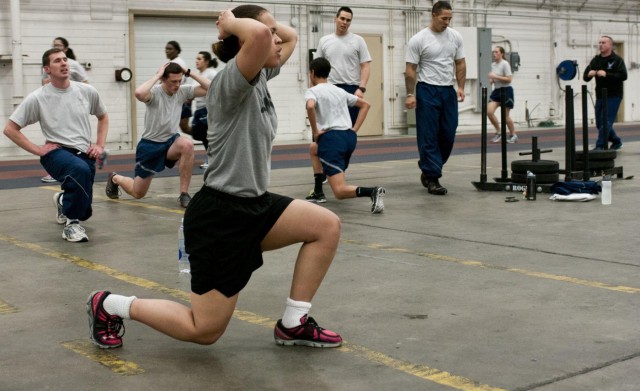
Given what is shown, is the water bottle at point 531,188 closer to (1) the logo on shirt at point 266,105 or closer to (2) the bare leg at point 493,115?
(1) the logo on shirt at point 266,105

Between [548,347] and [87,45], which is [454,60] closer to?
[548,347]

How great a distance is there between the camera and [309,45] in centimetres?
2277

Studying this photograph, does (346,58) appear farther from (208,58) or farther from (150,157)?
(208,58)

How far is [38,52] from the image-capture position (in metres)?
18.8

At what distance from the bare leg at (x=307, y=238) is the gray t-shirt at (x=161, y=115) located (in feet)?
18.2

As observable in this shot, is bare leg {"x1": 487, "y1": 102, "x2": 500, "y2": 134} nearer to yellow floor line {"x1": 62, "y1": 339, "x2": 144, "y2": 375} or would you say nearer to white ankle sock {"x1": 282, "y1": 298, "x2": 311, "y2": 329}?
white ankle sock {"x1": 282, "y1": 298, "x2": 311, "y2": 329}

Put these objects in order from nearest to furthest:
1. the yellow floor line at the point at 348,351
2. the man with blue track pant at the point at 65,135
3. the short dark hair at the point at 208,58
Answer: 1. the yellow floor line at the point at 348,351
2. the man with blue track pant at the point at 65,135
3. the short dark hair at the point at 208,58

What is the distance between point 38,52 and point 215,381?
1610 centimetres

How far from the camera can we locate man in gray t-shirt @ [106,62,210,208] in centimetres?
970

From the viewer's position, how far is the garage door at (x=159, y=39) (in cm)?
2047

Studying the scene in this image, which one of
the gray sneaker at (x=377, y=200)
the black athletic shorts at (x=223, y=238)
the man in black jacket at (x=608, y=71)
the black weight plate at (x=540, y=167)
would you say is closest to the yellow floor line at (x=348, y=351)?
the black athletic shorts at (x=223, y=238)

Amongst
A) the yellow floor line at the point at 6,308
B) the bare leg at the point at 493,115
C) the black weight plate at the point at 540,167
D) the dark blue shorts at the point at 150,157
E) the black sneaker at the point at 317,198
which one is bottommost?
the yellow floor line at the point at 6,308

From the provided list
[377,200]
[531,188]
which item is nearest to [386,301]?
[377,200]

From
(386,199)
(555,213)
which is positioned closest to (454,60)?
(386,199)
